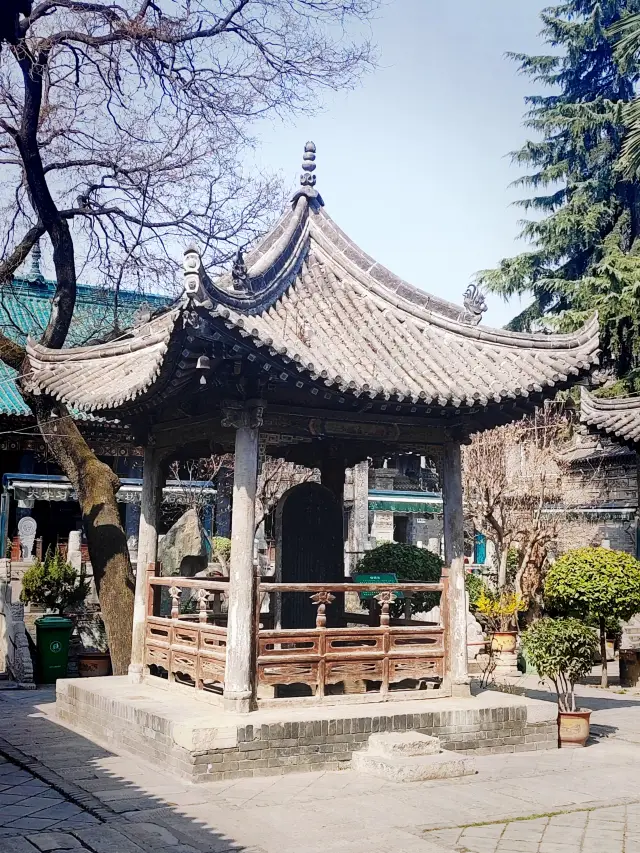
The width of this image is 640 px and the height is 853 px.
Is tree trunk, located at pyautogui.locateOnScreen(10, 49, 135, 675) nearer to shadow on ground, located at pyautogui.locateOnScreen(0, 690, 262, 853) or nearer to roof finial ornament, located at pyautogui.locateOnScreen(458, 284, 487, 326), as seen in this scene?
shadow on ground, located at pyautogui.locateOnScreen(0, 690, 262, 853)

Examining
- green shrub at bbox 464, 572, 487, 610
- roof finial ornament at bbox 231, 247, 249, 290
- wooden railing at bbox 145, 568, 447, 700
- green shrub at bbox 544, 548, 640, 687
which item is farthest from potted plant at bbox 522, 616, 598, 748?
green shrub at bbox 464, 572, 487, 610

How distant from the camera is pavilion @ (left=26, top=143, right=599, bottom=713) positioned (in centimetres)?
846

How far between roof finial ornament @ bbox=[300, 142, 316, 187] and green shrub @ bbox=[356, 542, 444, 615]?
5.29 m

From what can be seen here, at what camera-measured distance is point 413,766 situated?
7781 millimetres

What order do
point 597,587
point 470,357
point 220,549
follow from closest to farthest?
point 470,357, point 597,587, point 220,549

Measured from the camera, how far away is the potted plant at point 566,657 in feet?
31.3

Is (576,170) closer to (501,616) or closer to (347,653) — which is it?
(501,616)

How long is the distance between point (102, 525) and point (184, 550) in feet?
18.2

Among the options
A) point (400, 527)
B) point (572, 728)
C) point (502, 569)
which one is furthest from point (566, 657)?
point (400, 527)

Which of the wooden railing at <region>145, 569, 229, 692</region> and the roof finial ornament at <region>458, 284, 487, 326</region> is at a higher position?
the roof finial ornament at <region>458, 284, 487, 326</region>

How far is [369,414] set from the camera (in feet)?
31.7

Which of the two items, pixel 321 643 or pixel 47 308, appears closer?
pixel 321 643

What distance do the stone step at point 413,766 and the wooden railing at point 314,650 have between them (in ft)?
2.84

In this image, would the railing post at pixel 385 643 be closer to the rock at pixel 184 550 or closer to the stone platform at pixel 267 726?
the stone platform at pixel 267 726
